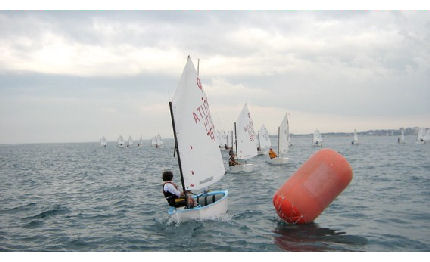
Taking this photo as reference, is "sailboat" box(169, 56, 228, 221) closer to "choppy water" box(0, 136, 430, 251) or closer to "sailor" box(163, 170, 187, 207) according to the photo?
"sailor" box(163, 170, 187, 207)

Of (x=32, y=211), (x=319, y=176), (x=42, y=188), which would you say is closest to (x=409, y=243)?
(x=319, y=176)

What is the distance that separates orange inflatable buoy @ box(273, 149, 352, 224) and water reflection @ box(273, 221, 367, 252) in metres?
0.46

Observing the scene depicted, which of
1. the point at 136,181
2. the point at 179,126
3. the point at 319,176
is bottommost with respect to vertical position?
the point at 136,181

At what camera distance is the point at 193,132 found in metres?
12.8

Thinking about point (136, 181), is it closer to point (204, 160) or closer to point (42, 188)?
point (42, 188)

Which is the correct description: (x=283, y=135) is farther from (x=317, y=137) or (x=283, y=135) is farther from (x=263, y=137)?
(x=317, y=137)

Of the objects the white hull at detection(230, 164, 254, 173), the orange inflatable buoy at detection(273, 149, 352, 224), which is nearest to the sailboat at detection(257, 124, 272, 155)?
the white hull at detection(230, 164, 254, 173)

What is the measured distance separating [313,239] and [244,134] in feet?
73.7

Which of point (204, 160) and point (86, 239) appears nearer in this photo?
point (86, 239)

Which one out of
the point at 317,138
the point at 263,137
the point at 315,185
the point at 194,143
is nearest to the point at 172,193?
the point at 194,143

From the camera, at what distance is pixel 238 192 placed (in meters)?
20.3

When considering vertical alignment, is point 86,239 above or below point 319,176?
below

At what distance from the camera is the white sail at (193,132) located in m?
12.3

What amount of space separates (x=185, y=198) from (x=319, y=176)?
4.74m
